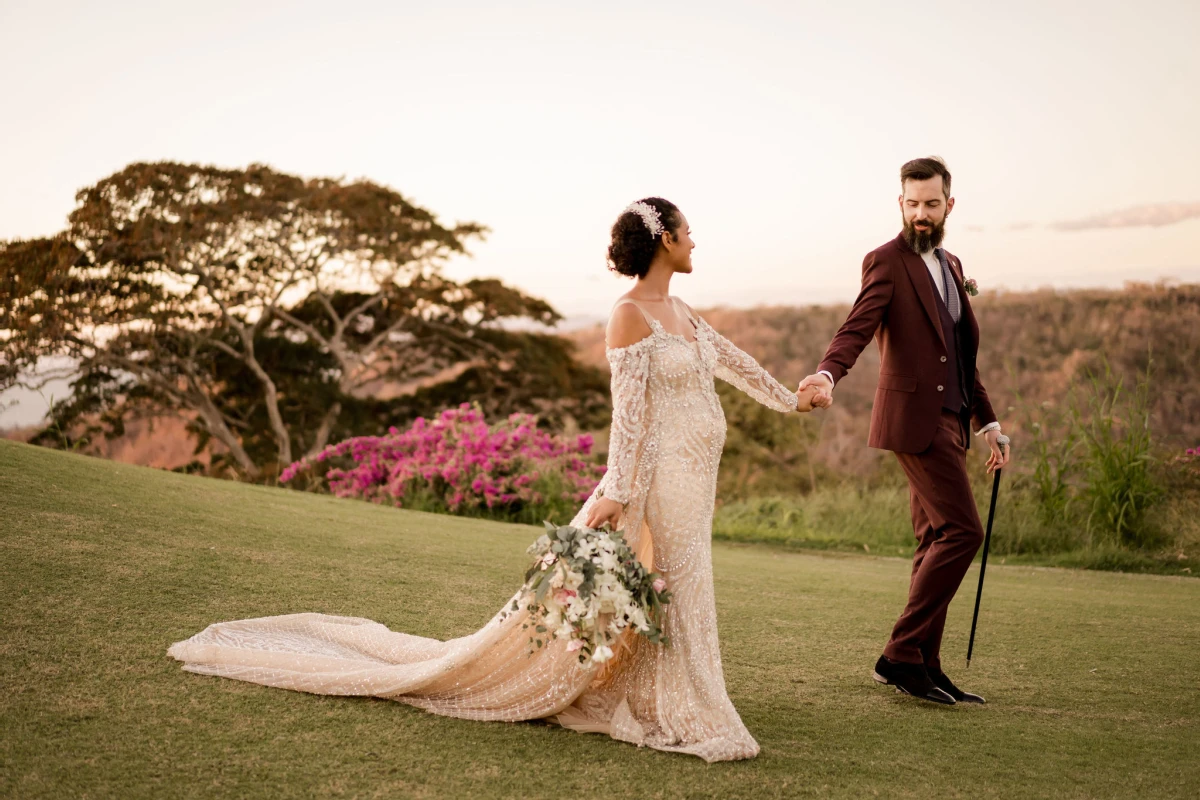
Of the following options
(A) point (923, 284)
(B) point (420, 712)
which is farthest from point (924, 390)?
(B) point (420, 712)

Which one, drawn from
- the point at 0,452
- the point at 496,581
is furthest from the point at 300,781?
the point at 0,452

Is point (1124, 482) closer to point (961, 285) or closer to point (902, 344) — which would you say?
point (961, 285)

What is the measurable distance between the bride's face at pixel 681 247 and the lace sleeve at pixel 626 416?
339mm

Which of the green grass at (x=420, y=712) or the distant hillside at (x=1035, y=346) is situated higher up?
the distant hillside at (x=1035, y=346)

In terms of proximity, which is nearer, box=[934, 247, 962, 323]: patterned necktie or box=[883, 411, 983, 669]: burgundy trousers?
box=[883, 411, 983, 669]: burgundy trousers

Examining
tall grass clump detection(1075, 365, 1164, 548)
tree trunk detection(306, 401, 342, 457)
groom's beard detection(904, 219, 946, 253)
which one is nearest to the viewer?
groom's beard detection(904, 219, 946, 253)

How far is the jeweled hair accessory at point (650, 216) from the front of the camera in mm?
3504

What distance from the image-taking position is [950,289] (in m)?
4.21

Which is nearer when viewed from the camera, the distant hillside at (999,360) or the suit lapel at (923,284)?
the suit lapel at (923,284)

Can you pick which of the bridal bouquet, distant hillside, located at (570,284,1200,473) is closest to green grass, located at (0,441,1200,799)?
the bridal bouquet

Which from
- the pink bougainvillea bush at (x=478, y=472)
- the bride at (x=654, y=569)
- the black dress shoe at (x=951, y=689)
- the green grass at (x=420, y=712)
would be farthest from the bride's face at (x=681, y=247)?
the pink bougainvillea bush at (x=478, y=472)

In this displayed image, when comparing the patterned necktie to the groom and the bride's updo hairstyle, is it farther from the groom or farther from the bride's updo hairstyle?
the bride's updo hairstyle

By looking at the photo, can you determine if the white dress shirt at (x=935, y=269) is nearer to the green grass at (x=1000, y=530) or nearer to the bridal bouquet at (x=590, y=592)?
the bridal bouquet at (x=590, y=592)

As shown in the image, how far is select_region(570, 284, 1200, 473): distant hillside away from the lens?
1761 cm
